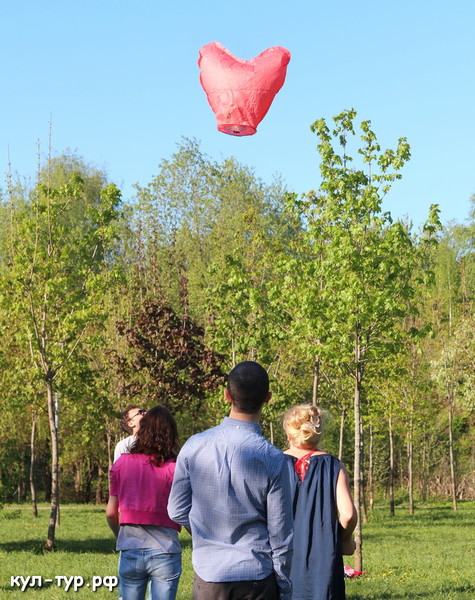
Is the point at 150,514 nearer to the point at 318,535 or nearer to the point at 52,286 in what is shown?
the point at 318,535

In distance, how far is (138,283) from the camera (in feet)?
104

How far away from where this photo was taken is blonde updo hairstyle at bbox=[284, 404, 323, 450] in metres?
5.11

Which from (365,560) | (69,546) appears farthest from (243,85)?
(69,546)

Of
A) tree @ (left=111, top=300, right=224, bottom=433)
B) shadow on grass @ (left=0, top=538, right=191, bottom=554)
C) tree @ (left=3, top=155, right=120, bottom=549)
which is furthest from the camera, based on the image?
tree @ (left=111, top=300, right=224, bottom=433)

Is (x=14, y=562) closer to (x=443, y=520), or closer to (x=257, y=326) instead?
(x=257, y=326)

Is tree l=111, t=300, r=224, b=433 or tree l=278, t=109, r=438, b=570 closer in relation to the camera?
tree l=278, t=109, r=438, b=570

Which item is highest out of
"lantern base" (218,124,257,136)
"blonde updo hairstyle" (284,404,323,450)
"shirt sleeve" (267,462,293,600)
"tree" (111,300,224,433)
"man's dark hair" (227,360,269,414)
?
"lantern base" (218,124,257,136)

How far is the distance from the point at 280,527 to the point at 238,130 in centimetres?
693

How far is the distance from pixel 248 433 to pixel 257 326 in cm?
2175

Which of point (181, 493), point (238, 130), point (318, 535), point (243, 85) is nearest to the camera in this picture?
point (181, 493)

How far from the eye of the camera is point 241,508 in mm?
3943

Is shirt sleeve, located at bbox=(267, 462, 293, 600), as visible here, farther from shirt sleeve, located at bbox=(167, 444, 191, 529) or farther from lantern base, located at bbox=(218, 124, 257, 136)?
lantern base, located at bbox=(218, 124, 257, 136)

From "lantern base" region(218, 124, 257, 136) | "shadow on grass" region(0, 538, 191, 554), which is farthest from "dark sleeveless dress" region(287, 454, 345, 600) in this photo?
"shadow on grass" region(0, 538, 191, 554)

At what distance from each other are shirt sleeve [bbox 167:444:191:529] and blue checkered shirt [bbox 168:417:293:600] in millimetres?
75
